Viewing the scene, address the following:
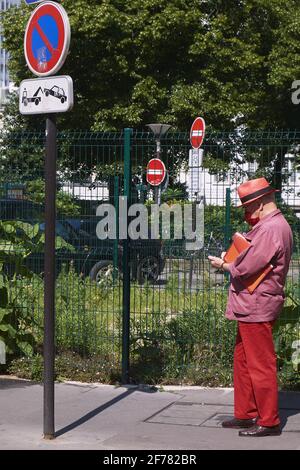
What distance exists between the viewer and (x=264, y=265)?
228 inches

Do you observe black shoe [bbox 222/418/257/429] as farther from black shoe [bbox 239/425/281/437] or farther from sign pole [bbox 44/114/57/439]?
sign pole [bbox 44/114/57/439]

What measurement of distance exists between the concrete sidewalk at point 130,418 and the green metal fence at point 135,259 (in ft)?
1.38

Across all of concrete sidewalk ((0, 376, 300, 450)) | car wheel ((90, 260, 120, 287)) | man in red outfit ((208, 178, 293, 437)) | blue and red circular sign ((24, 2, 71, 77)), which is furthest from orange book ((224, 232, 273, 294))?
car wheel ((90, 260, 120, 287))

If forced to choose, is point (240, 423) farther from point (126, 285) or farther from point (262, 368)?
point (126, 285)

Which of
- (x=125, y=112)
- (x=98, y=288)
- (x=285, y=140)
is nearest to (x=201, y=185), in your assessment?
(x=285, y=140)

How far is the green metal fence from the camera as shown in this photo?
7.61 m

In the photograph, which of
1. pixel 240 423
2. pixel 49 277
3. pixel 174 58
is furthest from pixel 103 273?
pixel 174 58

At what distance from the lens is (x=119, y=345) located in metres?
8.14

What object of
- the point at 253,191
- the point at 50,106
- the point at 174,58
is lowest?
the point at 253,191

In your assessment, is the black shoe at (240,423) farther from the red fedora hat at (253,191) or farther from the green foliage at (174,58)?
the green foliage at (174,58)

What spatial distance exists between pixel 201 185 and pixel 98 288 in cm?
152

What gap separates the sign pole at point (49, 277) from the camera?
229 inches

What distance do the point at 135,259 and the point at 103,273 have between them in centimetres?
35
